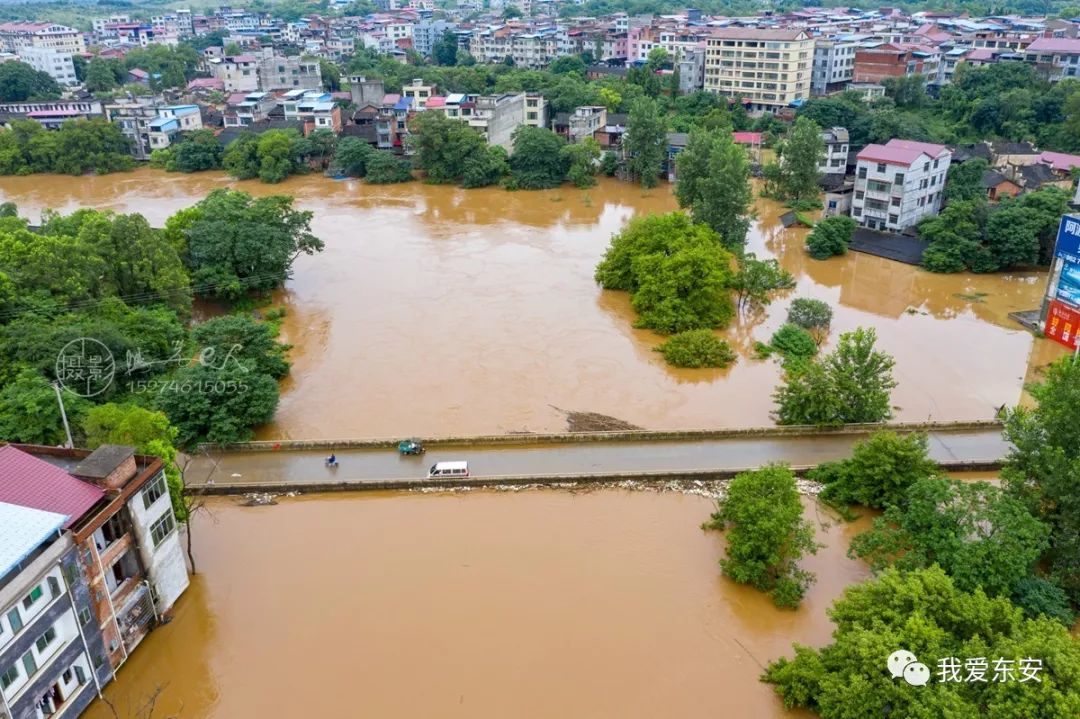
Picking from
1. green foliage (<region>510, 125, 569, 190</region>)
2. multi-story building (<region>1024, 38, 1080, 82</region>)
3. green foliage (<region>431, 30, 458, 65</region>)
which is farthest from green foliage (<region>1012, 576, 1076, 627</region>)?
green foliage (<region>431, 30, 458, 65</region>)

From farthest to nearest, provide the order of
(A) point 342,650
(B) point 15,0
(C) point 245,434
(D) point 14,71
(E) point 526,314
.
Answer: (B) point 15,0 → (D) point 14,71 → (E) point 526,314 → (C) point 245,434 → (A) point 342,650

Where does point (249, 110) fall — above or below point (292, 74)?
below

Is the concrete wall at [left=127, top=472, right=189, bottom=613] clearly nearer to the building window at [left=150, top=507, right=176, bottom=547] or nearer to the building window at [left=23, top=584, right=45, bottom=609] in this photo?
the building window at [left=150, top=507, right=176, bottom=547]

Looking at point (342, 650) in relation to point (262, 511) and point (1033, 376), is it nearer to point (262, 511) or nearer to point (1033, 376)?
point (262, 511)

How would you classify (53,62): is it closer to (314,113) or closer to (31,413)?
(314,113)

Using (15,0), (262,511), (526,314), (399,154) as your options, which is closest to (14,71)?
(399,154)

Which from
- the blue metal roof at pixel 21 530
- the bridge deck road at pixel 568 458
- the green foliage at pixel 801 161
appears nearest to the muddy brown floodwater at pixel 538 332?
the bridge deck road at pixel 568 458

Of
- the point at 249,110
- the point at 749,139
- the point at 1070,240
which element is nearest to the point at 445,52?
the point at 249,110
